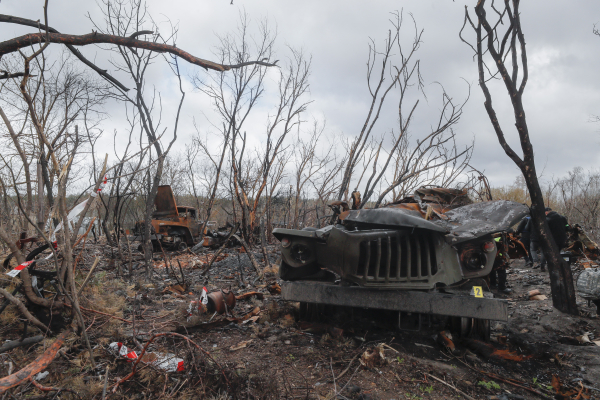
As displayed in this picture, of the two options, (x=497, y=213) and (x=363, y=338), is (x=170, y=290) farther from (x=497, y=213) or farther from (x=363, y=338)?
(x=497, y=213)

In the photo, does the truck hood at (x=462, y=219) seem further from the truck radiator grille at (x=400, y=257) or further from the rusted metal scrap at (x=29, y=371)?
the rusted metal scrap at (x=29, y=371)

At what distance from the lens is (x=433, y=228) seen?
313 centimetres

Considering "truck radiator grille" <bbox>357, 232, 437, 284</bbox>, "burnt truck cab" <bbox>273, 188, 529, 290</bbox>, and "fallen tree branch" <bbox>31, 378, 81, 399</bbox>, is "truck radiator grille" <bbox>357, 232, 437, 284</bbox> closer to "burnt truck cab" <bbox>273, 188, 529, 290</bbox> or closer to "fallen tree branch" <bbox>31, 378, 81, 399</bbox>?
"burnt truck cab" <bbox>273, 188, 529, 290</bbox>

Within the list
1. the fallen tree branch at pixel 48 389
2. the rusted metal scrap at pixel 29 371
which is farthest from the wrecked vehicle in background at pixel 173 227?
the fallen tree branch at pixel 48 389

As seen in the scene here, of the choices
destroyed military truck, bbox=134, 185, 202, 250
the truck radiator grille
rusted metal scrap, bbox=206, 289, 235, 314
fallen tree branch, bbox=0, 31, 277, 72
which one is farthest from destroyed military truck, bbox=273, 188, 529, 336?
destroyed military truck, bbox=134, 185, 202, 250

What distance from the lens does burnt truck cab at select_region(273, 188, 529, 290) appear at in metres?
3.24

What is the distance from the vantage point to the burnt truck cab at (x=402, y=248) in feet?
10.6

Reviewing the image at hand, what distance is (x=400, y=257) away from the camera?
3.24 meters

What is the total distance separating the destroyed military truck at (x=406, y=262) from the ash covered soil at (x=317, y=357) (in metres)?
0.43

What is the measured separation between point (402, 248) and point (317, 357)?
129 centimetres

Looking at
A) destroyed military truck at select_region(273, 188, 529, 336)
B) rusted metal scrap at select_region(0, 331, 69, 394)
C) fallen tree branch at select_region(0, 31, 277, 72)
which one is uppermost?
fallen tree branch at select_region(0, 31, 277, 72)

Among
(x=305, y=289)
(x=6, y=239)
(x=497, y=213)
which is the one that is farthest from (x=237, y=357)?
(x=497, y=213)

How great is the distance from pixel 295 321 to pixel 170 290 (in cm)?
283

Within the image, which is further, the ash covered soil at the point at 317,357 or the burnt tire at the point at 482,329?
the burnt tire at the point at 482,329
